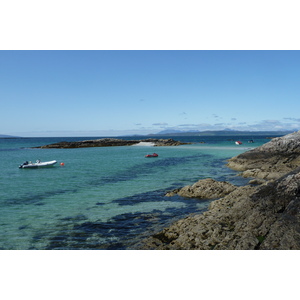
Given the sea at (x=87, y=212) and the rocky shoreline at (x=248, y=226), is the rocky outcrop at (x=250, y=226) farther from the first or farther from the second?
the sea at (x=87, y=212)

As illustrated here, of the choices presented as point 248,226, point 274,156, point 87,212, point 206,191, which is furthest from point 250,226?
point 274,156

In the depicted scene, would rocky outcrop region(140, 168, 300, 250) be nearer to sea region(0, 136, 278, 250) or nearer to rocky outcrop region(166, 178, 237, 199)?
sea region(0, 136, 278, 250)

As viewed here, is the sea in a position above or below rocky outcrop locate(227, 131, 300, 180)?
below

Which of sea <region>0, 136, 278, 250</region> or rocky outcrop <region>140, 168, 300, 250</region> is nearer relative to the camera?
rocky outcrop <region>140, 168, 300, 250</region>

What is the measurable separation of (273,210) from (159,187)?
43.8 feet

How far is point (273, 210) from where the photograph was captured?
1127 cm

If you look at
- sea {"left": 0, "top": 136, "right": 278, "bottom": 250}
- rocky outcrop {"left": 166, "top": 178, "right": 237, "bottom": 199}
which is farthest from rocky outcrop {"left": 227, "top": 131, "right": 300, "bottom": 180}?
rocky outcrop {"left": 166, "top": 178, "right": 237, "bottom": 199}

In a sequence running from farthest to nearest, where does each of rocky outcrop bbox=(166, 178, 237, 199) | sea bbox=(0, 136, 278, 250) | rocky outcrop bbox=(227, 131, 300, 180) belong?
rocky outcrop bbox=(227, 131, 300, 180) → rocky outcrop bbox=(166, 178, 237, 199) → sea bbox=(0, 136, 278, 250)

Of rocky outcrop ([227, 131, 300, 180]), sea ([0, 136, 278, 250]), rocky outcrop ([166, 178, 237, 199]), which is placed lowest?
sea ([0, 136, 278, 250])

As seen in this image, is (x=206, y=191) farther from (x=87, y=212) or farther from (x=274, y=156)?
(x=274, y=156)

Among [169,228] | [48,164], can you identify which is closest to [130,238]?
[169,228]

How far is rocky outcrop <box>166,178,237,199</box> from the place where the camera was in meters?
18.9

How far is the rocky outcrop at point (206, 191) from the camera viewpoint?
1891 cm

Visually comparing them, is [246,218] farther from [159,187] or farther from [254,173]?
[254,173]
